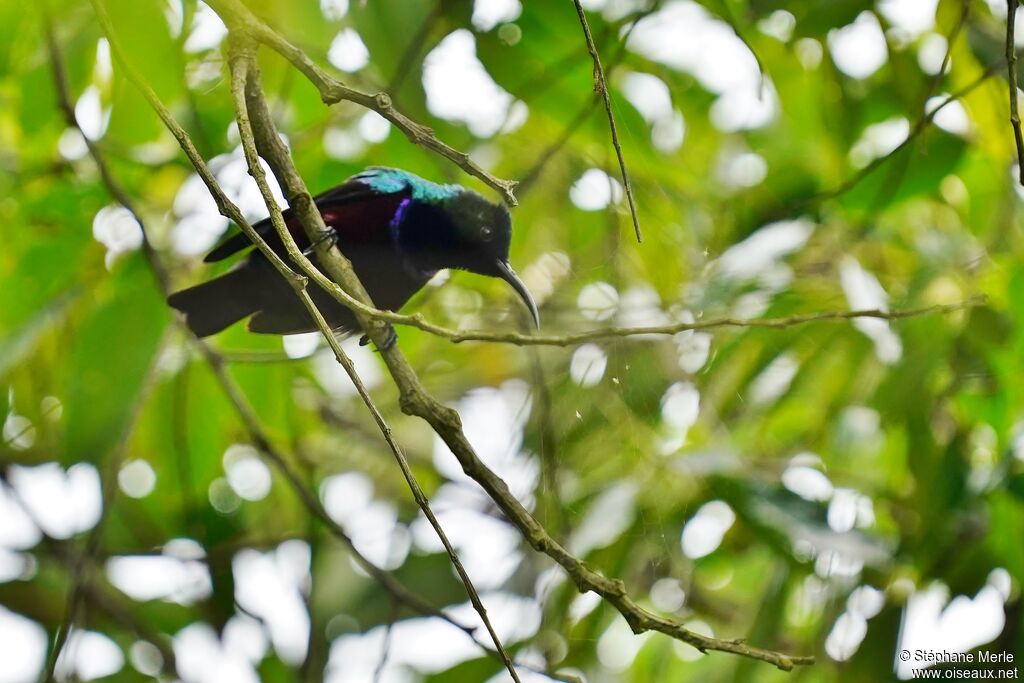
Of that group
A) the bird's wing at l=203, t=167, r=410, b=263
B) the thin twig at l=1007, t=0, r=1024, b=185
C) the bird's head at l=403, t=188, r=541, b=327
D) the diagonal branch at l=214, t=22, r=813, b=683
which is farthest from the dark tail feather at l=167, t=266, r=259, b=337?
the thin twig at l=1007, t=0, r=1024, b=185

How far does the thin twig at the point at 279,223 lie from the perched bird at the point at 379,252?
2.67 feet

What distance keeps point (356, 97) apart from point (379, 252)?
4.48 ft

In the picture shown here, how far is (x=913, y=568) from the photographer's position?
4188mm

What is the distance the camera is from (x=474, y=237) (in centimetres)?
386

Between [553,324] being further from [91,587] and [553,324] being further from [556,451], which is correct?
[91,587]

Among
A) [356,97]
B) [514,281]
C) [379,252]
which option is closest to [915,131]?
[514,281]

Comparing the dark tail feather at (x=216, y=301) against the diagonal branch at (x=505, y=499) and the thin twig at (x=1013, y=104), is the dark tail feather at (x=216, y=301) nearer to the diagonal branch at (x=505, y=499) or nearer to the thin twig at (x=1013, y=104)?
the diagonal branch at (x=505, y=499)

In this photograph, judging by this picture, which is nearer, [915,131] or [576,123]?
[576,123]

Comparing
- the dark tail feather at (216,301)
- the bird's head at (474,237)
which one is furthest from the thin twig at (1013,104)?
the dark tail feather at (216,301)

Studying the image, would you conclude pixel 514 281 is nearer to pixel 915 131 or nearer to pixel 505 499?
pixel 915 131

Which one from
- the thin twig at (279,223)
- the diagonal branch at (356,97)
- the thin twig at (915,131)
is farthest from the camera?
the thin twig at (915,131)

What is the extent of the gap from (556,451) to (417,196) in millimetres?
1246

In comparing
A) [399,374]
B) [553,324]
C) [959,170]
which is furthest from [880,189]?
[399,374]

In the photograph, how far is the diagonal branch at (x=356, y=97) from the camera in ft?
7.15
